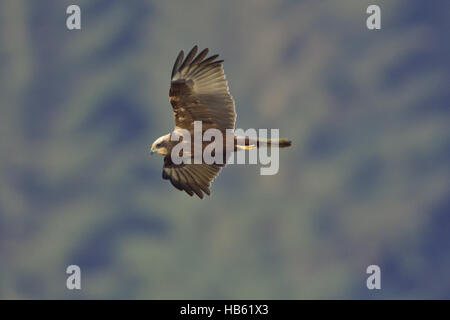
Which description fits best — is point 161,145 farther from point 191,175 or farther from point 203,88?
point 203,88

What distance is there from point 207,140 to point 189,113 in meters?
0.65

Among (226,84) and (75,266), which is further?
(75,266)

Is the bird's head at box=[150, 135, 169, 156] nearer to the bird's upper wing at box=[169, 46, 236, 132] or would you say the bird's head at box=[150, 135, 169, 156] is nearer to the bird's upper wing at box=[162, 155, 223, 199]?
the bird's upper wing at box=[162, 155, 223, 199]

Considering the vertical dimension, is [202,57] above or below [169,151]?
above

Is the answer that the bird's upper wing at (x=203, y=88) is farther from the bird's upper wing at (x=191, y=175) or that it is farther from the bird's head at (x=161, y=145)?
the bird's upper wing at (x=191, y=175)

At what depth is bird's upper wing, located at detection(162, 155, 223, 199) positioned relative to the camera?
62.7 feet

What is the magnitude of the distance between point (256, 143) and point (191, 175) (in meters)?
1.71

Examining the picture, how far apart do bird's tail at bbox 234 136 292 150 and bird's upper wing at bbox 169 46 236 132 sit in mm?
370

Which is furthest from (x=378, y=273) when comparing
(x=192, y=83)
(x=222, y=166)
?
(x=192, y=83)

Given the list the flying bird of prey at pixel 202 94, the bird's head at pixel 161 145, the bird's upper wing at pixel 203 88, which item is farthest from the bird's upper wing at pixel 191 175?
the bird's upper wing at pixel 203 88

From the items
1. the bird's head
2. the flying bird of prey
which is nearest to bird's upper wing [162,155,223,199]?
the bird's head

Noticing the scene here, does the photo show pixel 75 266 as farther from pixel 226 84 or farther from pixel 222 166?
pixel 226 84

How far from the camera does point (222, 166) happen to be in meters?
19.1

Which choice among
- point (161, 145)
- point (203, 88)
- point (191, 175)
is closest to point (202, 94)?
point (203, 88)
